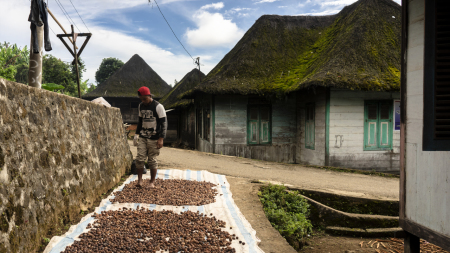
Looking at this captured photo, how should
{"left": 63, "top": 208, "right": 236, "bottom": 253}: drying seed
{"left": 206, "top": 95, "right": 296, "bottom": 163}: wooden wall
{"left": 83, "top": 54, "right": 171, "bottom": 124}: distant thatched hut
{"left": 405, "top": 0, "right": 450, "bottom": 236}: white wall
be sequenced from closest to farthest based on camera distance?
{"left": 63, "top": 208, "right": 236, "bottom": 253}: drying seed
{"left": 405, "top": 0, "right": 450, "bottom": 236}: white wall
{"left": 206, "top": 95, "right": 296, "bottom": 163}: wooden wall
{"left": 83, "top": 54, "right": 171, "bottom": 124}: distant thatched hut

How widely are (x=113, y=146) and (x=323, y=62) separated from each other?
7.09m

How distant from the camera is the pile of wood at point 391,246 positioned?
458 cm

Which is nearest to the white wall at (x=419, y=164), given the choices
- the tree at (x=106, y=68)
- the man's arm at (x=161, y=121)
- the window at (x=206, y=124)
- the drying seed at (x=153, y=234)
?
the drying seed at (x=153, y=234)

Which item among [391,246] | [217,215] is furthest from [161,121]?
[391,246]

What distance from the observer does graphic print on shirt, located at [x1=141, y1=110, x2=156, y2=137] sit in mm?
4598

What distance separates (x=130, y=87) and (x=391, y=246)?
21.1 m

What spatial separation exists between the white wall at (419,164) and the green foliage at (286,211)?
138 centimetres

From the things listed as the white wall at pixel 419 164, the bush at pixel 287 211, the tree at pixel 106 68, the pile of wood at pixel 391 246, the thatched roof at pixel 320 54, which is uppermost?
the tree at pixel 106 68

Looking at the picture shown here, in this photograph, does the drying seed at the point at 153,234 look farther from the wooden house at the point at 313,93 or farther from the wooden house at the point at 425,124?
the wooden house at the point at 313,93

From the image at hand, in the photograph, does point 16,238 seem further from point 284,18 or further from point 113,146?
point 284,18

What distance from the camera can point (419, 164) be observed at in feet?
11.3

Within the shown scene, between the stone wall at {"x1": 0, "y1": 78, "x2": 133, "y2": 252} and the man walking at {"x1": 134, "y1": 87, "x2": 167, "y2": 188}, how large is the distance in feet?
1.95

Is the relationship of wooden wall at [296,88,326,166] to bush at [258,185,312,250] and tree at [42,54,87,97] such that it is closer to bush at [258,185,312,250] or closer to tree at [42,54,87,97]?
bush at [258,185,312,250]

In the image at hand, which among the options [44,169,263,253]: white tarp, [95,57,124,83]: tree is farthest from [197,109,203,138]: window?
[95,57,124,83]: tree
